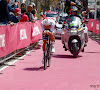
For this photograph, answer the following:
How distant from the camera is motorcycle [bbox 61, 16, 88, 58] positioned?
46.7 ft

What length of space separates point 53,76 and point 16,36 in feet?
14.1

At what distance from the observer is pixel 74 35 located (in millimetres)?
14359

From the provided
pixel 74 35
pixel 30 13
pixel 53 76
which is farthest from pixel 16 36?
pixel 30 13

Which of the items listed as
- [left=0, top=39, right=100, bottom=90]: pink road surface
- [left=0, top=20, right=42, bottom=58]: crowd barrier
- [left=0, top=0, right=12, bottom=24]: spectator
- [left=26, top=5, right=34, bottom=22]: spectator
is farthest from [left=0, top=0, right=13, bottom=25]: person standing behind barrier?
[left=26, top=5, right=34, bottom=22]: spectator

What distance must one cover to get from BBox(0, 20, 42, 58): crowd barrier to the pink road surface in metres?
0.66

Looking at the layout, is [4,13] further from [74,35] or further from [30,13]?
[30,13]

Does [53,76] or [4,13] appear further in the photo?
[4,13]

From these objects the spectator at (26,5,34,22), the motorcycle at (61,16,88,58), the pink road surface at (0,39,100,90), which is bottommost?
the pink road surface at (0,39,100,90)

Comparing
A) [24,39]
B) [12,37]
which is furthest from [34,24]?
[12,37]

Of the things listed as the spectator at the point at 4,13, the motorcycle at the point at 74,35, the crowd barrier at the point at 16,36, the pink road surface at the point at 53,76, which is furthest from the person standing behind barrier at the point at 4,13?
the motorcycle at the point at 74,35

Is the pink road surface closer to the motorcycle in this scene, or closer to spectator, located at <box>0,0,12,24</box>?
the motorcycle

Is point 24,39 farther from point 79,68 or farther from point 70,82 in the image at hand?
point 70,82

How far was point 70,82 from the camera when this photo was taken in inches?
347

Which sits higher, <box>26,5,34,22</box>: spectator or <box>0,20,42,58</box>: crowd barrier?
<box>26,5,34,22</box>: spectator
